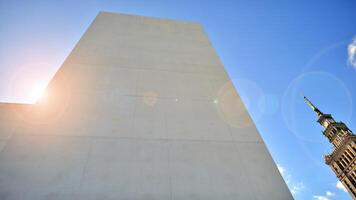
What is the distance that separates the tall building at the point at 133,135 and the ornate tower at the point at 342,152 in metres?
71.6

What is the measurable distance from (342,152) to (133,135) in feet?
253

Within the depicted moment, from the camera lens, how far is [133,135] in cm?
334

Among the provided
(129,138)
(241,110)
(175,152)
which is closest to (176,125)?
(175,152)

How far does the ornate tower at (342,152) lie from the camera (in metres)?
55.7

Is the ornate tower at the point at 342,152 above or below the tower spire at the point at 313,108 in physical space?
below

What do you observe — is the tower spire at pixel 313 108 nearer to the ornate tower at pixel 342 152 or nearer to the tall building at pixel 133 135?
the ornate tower at pixel 342 152

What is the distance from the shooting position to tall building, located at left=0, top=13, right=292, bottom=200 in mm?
2748

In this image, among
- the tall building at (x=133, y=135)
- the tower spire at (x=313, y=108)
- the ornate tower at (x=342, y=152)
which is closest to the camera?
the tall building at (x=133, y=135)

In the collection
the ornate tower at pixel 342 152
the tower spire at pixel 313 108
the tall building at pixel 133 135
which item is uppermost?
the tower spire at pixel 313 108

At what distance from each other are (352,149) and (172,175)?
242 feet

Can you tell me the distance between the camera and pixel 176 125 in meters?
3.65

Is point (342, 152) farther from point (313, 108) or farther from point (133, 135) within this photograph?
point (133, 135)

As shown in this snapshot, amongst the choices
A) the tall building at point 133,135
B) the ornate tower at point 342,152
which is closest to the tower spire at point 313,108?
the ornate tower at point 342,152

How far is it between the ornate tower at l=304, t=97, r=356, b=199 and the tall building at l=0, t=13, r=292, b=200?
235 ft
